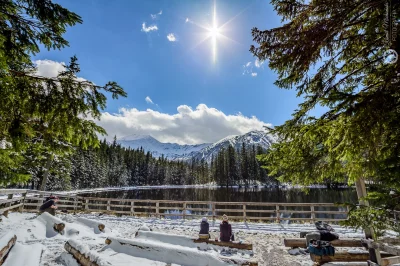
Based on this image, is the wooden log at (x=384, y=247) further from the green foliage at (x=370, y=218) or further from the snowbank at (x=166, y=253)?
the snowbank at (x=166, y=253)

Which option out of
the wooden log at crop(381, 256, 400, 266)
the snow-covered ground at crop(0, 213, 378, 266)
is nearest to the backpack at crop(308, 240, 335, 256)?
the snow-covered ground at crop(0, 213, 378, 266)

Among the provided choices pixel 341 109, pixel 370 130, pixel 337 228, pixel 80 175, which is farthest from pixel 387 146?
pixel 80 175

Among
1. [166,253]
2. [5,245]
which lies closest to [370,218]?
[166,253]

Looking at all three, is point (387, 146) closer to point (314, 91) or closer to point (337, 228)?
point (314, 91)

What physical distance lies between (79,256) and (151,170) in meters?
91.8

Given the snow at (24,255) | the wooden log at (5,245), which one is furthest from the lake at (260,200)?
the wooden log at (5,245)

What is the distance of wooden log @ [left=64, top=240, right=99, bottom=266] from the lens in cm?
572

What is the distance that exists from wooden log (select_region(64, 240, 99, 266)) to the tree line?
50.0m

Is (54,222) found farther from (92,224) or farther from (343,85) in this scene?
(343,85)

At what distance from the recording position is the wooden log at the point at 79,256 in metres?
5.72

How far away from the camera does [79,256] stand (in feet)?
20.4

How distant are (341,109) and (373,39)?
137 cm

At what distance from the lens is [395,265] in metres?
6.91

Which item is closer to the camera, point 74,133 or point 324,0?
point 324,0
